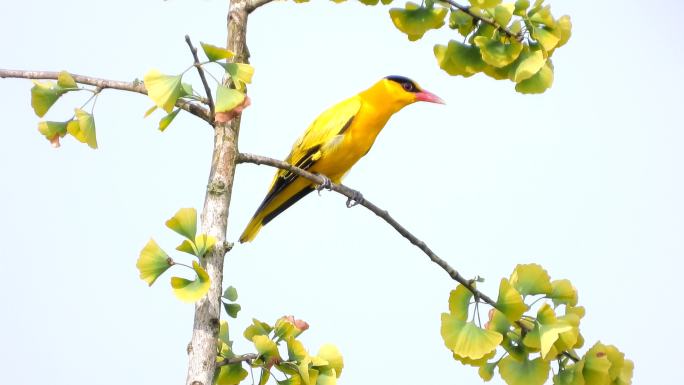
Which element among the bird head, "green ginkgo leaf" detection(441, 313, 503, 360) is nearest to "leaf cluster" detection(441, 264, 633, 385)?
"green ginkgo leaf" detection(441, 313, 503, 360)

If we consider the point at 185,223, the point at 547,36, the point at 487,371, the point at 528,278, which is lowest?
the point at 487,371

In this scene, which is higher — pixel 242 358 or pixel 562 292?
pixel 562 292

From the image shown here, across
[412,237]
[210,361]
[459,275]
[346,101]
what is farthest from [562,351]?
[346,101]

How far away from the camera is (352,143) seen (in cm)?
617

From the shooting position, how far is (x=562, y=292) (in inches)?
135

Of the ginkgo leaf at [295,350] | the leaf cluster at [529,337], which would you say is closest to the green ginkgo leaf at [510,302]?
the leaf cluster at [529,337]

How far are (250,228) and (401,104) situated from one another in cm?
161

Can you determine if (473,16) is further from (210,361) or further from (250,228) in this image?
(250,228)

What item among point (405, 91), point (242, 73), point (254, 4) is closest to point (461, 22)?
point (254, 4)

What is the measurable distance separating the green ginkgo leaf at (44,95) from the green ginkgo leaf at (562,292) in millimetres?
2165

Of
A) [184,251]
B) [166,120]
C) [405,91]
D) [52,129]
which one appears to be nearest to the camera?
[184,251]

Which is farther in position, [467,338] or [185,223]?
[467,338]

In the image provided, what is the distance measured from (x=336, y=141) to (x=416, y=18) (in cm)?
253

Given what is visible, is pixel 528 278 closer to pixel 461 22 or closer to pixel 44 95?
pixel 461 22
